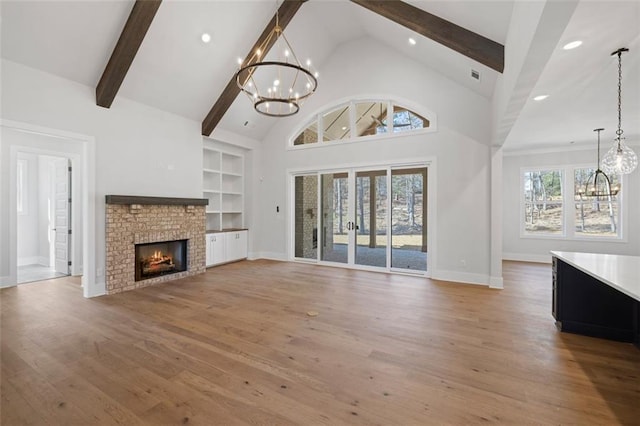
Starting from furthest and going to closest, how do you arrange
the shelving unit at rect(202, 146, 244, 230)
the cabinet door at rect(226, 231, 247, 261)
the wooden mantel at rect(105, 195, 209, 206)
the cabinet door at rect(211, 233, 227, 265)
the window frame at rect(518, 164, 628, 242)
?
the shelving unit at rect(202, 146, 244, 230) < the cabinet door at rect(226, 231, 247, 261) < the window frame at rect(518, 164, 628, 242) < the cabinet door at rect(211, 233, 227, 265) < the wooden mantel at rect(105, 195, 209, 206)

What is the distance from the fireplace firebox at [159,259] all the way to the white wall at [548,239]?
338 inches

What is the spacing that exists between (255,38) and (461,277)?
19.7 feet

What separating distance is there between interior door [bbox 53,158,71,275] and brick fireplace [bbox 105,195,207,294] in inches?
86.0

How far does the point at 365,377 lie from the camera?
7.61ft

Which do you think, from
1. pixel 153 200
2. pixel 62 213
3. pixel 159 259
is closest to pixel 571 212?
pixel 153 200

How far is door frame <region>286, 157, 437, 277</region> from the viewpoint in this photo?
5656 mm

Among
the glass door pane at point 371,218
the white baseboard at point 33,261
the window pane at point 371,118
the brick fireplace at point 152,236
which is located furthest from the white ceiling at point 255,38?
the white baseboard at point 33,261

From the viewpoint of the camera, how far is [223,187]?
310 inches

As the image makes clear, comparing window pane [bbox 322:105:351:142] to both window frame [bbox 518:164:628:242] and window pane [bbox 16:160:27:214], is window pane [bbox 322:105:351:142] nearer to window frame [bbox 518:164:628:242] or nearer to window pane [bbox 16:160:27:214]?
window frame [bbox 518:164:628:242]

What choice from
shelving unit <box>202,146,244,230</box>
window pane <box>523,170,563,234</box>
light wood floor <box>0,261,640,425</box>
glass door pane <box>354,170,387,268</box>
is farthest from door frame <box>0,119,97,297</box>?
window pane <box>523,170,563,234</box>

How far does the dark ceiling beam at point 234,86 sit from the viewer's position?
4.94 m

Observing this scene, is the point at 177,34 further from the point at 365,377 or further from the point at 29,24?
the point at 365,377

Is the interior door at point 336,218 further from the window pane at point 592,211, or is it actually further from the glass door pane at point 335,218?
the window pane at point 592,211

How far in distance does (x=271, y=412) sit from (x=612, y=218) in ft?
30.9
